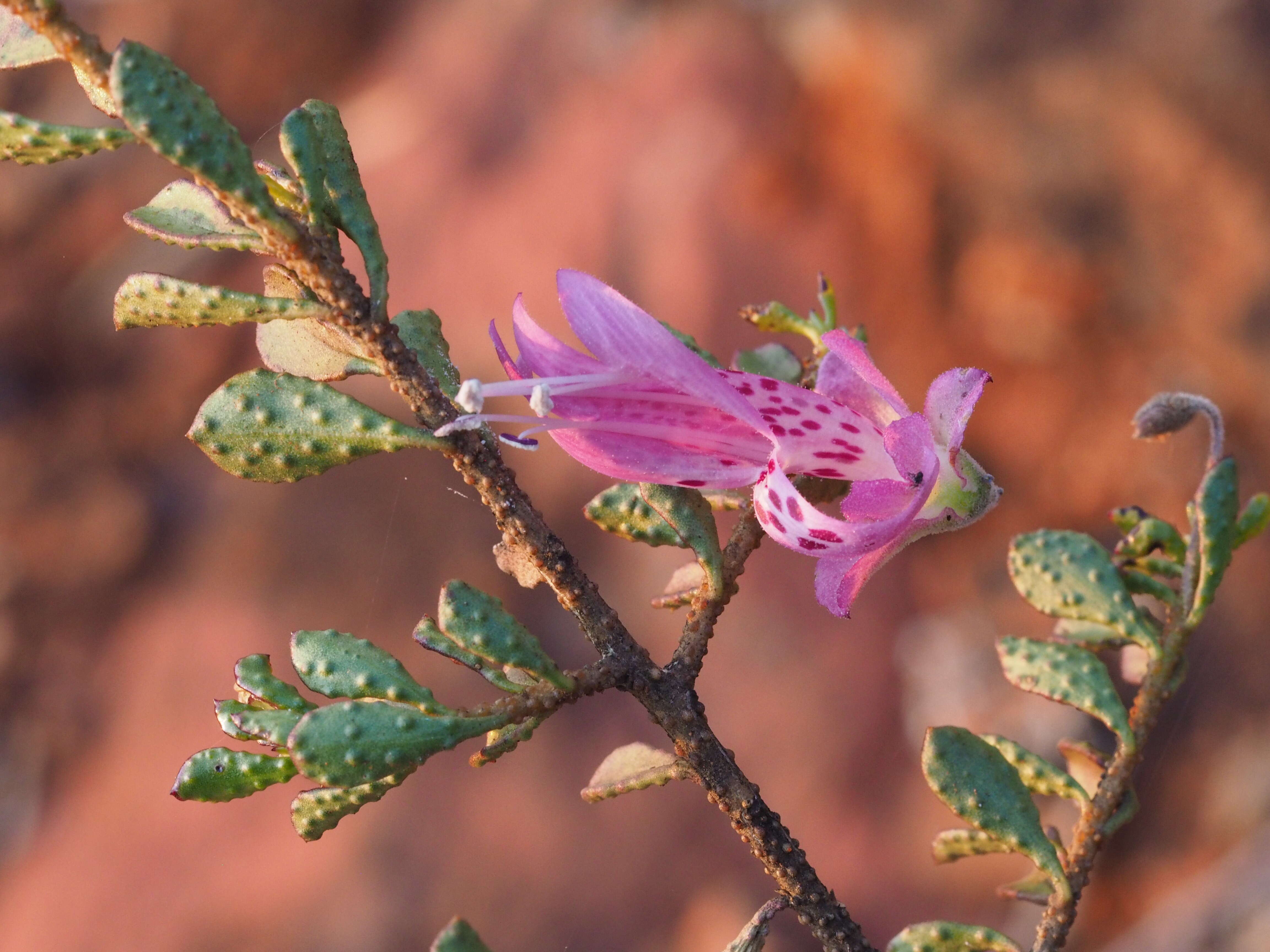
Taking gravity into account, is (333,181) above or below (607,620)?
above

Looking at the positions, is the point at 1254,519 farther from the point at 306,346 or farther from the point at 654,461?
the point at 306,346

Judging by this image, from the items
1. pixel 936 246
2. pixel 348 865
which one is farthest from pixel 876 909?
pixel 936 246

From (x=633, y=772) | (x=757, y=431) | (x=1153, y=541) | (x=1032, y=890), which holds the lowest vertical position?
(x=1032, y=890)

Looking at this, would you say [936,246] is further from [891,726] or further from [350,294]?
[350,294]

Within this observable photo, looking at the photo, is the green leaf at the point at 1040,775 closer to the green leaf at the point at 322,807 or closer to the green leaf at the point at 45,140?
the green leaf at the point at 322,807

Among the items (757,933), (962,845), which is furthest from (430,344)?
(962,845)

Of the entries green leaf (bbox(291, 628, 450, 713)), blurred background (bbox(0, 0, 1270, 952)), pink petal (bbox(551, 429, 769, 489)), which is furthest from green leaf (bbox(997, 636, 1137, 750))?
blurred background (bbox(0, 0, 1270, 952))

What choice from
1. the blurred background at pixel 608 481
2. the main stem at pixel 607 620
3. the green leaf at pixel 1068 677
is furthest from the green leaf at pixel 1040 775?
the blurred background at pixel 608 481
